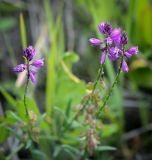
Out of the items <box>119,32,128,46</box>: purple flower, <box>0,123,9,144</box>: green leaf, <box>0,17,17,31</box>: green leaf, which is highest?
<box>0,17,17,31</box>: green leaf

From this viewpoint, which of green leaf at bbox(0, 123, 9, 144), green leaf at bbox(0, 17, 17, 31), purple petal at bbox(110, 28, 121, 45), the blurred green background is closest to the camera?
purple petal at bbox(110, 28, 121, 45)

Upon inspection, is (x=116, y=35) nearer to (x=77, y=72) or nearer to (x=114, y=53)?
(x=114, y=53)

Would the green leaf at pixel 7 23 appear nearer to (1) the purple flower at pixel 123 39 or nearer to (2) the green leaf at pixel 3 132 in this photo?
(2) the green leaf at pixel 3 132

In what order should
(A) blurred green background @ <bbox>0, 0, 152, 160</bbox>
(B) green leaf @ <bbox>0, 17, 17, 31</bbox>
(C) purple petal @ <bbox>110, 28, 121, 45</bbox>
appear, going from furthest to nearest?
(B) green leaf @ <bbox>0, 17, 17, 31</bbox> → (A) blurred green background @ <bbox>0, 0, 152, 160</bbox> → (C) purple petal @ <bbox>110, 28, 121, 45</bbox>

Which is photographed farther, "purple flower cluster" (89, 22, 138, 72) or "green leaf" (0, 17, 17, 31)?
"green leaf" (0, 17, 17, 31)

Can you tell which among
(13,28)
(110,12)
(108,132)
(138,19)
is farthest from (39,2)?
(108,132)

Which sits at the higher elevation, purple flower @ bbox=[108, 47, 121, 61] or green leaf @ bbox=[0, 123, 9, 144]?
purple flower @ bbox=[108, 47, 121, 61]

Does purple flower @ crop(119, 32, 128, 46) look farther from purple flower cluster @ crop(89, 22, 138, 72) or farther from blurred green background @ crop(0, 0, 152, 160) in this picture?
blurred green background @ crop(0, 0, 152, 160)

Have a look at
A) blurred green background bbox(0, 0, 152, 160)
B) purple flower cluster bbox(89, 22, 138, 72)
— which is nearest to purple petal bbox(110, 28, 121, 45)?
purple flower cluster bbox(89, 22, 138, 72)
